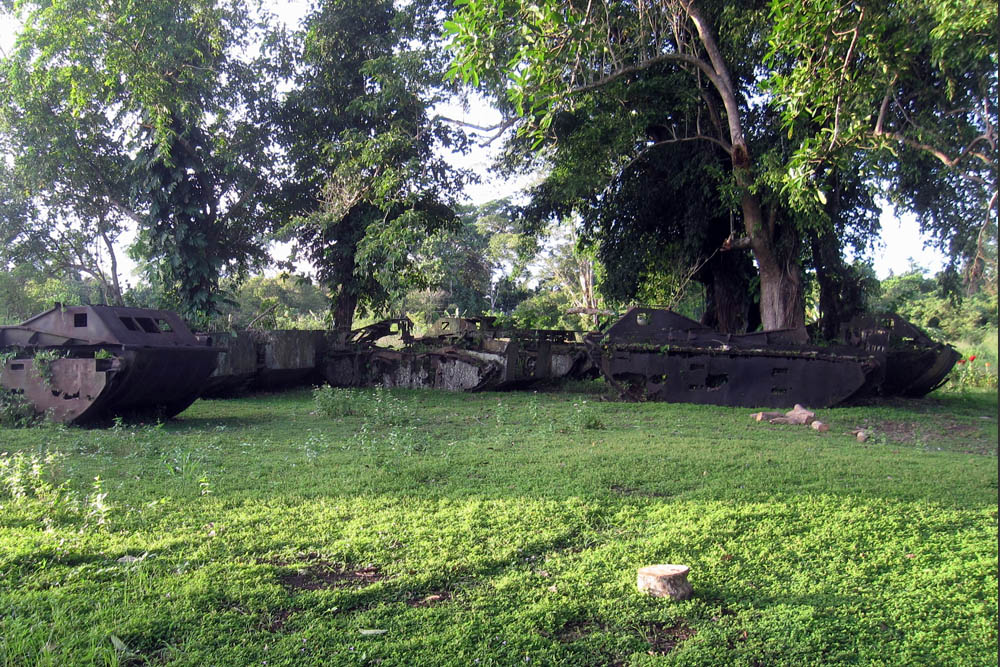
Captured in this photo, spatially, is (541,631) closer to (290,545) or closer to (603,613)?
→ (603,613)

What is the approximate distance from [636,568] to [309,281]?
17.3 m

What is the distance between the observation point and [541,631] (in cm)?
302

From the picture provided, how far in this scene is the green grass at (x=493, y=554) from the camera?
9.50 feet

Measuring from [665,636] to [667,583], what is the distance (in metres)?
0.32

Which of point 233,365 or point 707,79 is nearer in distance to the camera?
point 233,365

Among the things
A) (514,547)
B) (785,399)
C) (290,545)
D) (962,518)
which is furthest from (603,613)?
(785,399)

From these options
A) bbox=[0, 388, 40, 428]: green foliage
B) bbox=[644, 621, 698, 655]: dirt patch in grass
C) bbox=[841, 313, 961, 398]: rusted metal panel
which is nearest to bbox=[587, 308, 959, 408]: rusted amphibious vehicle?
bbox=[841, 313, 961, 398]: rusted metal panel

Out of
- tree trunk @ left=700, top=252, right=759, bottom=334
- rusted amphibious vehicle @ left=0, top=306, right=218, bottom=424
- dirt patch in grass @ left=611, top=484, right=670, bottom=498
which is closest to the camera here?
dirt patch in grass @ left=611, top=484, right=670, bottom=498

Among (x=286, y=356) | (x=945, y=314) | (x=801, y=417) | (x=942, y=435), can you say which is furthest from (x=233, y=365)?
(x=945, y=314)

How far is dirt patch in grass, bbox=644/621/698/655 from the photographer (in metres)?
2.90

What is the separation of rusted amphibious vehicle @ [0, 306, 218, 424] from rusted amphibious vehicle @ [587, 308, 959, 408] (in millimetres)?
6733

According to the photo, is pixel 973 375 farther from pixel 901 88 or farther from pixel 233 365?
pixel 233 365

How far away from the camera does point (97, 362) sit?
27.2ft

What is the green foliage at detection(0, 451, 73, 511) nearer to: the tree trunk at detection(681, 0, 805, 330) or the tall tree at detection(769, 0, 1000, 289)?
the tall tree at detection(769, 0, 1000, 289)
